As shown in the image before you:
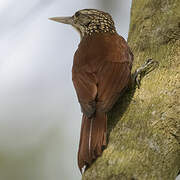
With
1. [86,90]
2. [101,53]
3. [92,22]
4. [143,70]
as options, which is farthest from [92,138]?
[92,22]

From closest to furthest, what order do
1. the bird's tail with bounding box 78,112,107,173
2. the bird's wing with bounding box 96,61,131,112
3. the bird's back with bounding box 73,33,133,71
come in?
the bird's tail with bounding box 78,112,107,173, the bird's wing with bounding box 96,61,131,112, the bird's back with bounding box 73,33,133,71

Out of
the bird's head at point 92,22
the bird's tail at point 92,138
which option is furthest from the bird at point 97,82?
the bird's head at point 92,22

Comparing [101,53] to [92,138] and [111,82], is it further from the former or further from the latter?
[92,138]

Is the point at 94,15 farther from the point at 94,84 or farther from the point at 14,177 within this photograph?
the point at 14,177

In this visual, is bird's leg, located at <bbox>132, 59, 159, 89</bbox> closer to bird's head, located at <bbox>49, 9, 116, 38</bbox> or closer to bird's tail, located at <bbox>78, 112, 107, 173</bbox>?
bird's tail, located at <bbox>78, 112, 107, 173</bbox>

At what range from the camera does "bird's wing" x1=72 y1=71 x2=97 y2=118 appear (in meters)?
2.72

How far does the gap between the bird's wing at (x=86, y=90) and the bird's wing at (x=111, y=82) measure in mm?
35

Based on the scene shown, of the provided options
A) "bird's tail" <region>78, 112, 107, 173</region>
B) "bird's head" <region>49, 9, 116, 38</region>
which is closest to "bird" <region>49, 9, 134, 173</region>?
"bird's tail" <region>78, 112, 107, 173</region>

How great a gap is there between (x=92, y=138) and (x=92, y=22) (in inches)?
66.7

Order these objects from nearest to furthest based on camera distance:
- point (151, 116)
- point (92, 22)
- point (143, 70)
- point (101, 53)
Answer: point (151, 116) → point (143, 70) → point (101, 53) → point (92, 22)

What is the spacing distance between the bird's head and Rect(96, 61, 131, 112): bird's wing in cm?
104

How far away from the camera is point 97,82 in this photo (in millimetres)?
2863

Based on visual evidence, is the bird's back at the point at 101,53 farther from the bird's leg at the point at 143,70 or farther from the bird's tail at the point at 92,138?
the bird's tail at the point at 92,138

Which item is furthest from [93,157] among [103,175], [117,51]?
[117,51]
